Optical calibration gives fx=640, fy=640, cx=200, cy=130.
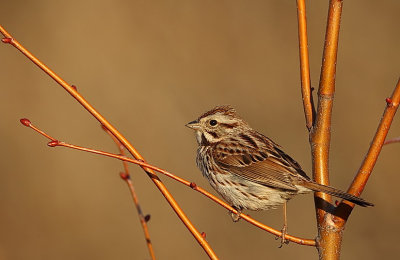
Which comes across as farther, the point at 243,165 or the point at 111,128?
the point at 243,165

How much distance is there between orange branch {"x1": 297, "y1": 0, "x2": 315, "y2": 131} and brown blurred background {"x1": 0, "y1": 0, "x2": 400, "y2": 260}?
6.04m

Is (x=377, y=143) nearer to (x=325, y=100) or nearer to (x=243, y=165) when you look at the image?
(x=325, y=100)

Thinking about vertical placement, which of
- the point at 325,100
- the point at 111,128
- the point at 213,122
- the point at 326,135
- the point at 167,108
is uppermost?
the point at 167,108

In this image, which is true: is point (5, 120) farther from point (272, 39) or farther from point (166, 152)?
point (272, 39)

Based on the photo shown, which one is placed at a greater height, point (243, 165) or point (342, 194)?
point (243, 165)

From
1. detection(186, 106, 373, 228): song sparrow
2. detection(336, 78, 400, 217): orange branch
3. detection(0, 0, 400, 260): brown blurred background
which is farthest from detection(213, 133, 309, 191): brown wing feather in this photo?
detection(0, 0, 400, 260): brown blurred background

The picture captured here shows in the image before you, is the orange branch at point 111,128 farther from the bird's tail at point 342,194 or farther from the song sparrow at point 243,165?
the song sparrow at point 243,165

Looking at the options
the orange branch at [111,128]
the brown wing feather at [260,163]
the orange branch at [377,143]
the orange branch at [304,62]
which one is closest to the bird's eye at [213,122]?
the brown wing feather at [260,163]

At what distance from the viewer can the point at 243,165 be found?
4.85 metres

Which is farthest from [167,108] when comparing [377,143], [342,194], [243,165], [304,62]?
[377,143]

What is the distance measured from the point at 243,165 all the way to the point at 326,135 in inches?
72.2

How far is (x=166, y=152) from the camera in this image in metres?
10.2

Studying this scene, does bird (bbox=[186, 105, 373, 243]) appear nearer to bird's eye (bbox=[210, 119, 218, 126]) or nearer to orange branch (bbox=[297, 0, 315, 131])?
bird's eye (bbox=[210, 119, 218, 126])

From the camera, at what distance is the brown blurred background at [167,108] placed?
943cm
